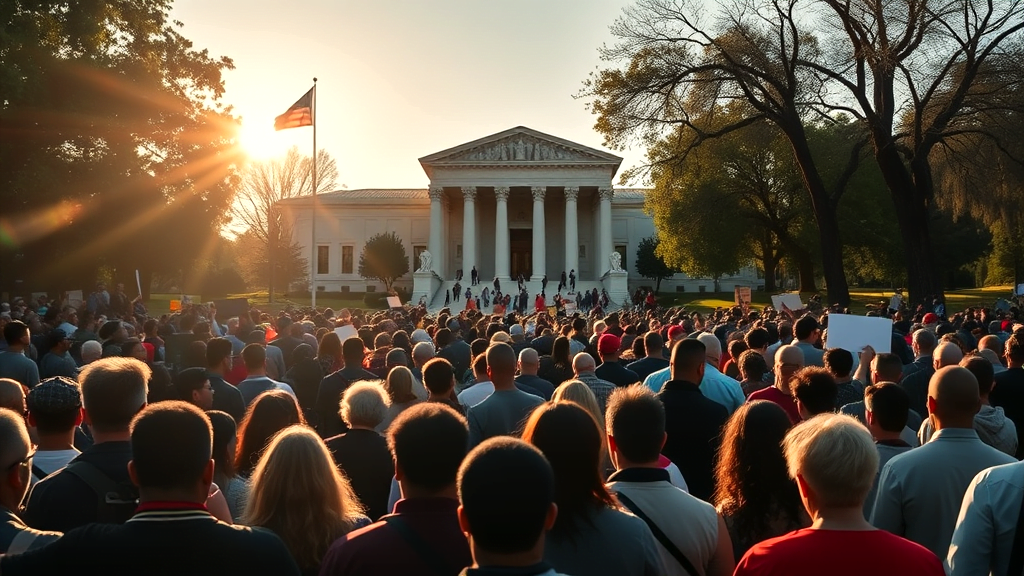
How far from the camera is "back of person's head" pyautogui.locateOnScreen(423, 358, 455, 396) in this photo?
742 centimetres

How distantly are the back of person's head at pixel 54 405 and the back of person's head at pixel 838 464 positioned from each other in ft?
12.9

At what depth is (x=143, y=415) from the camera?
338cm

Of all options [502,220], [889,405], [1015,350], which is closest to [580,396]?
[889,405]

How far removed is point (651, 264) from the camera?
74312mm

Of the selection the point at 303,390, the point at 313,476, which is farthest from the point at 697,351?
the point at 303,390

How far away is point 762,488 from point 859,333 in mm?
6903

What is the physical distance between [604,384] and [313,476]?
14.8 ft

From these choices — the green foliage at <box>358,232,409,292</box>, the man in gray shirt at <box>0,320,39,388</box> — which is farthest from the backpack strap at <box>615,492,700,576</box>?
the green foliage at <box>358,232,409,292</box>

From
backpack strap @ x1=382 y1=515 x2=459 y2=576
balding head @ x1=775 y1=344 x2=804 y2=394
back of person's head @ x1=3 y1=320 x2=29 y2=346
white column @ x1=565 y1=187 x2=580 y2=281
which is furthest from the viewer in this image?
white column @ x1=565 y1=187 x2=580 y2=281

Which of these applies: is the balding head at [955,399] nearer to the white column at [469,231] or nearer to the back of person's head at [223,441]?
the back of person's head at [223,441]

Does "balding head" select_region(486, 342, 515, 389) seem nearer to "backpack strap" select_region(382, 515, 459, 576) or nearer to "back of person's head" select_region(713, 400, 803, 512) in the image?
"back of person's head" select_region(713, 400, 803, 512)

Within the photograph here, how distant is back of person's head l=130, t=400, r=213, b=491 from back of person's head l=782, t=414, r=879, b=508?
7.51 feet

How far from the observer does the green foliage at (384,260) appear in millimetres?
71000

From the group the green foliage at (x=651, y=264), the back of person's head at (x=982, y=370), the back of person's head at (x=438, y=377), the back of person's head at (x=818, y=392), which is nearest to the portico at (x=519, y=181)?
the green foliage at (x=651, y=264)
